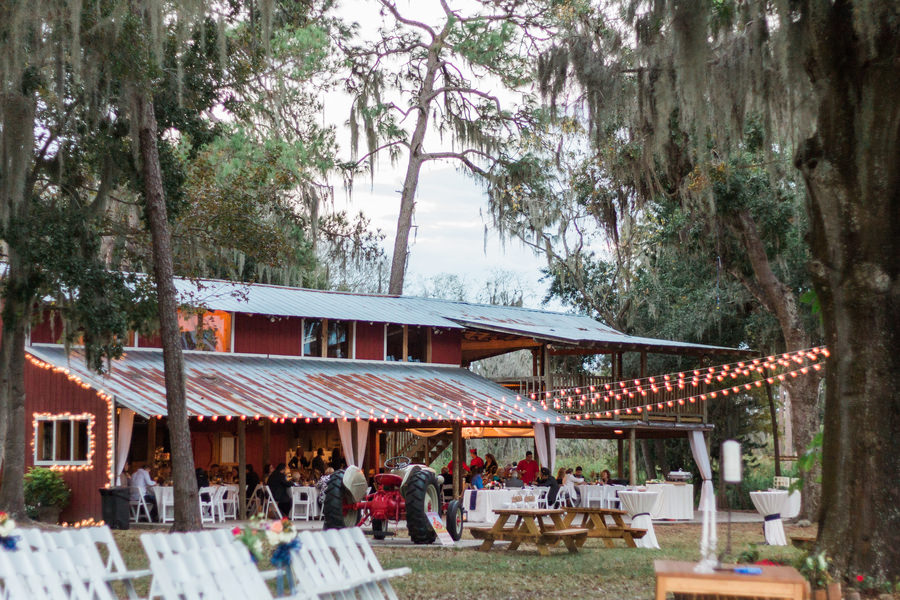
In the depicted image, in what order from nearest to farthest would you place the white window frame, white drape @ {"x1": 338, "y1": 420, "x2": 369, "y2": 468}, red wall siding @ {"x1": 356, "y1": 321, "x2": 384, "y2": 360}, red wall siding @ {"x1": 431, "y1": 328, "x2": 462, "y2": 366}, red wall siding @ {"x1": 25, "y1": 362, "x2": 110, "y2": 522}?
1. red wall siding @ {"x1": 25, "y1": 362, "x2": 110, "y2": 522}
2. the white window frame
3. white drape @ {"x1": 338, "y1": 420, "x2": 369, "y2": 468}
4. red wall siding @ {"x1": 356, "y1": 321, "x2": 384, "y2": 360}
5. red wall siding @ {"x1": 431, "y1": 328, "x2": 462, "y2": 366}

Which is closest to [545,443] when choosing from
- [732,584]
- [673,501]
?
[673,501]

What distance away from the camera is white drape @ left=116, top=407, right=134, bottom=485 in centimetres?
1781

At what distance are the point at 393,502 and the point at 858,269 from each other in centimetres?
840

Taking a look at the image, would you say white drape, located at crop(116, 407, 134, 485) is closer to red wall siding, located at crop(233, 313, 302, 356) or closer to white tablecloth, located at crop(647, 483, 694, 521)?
red wall siding, located at crop(233, 313, 302, 356)

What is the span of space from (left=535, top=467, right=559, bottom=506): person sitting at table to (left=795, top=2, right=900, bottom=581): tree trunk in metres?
12.6

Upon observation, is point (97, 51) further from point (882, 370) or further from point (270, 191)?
point (882, 370)

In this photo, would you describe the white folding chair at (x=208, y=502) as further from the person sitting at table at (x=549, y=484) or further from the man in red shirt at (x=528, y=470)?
the man in red shirt at (x=528, y=470)

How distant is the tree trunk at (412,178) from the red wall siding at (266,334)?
375 inches

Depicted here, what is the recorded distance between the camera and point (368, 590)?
23.4ft

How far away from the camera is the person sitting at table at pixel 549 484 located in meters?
20.2

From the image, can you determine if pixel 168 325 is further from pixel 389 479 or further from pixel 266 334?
pixel 266 334

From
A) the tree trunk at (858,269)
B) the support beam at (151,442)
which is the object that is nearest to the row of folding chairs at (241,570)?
the tree trunk at (858,269)

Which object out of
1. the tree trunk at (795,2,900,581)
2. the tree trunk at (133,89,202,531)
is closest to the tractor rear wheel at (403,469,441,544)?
the tree trunk at (133,89,202,531)

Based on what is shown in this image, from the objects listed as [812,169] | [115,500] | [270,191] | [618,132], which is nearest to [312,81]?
[270,191]
